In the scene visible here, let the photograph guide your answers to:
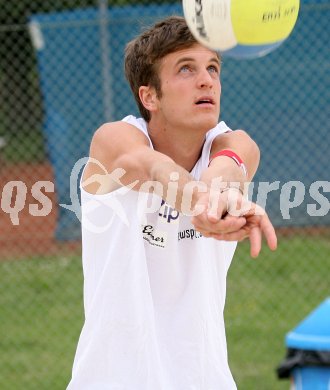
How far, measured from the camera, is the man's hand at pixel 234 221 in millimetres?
2889

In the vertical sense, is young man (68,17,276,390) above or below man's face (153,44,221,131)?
below

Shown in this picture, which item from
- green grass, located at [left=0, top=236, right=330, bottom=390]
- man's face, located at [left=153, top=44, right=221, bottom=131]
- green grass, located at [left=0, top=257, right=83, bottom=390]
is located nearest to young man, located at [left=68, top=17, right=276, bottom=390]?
man's face, located at [left=153, top=44, right=221, bottom=131]

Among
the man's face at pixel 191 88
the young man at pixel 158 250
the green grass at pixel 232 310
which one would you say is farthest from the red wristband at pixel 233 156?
the green grass at pixel 232 310

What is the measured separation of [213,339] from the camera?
12.3 feet

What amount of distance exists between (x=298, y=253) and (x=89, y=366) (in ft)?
14.9

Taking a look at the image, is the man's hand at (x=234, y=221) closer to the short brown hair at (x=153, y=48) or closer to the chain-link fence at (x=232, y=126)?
the short brown hair at (x=153, y=48)

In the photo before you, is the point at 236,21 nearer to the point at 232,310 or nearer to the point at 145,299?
the point at 145,299

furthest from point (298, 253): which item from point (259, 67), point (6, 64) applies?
point (6, 64)

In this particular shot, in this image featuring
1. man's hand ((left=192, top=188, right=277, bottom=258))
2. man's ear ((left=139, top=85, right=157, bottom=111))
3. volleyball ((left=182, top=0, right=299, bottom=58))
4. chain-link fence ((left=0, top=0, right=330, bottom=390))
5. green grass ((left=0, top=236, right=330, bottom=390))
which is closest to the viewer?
man's hand ((left=192, top=188, right=277, bottom=258))

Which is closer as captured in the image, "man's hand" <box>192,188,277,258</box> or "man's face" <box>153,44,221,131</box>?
"man's hand" <box>192,188,277,258</box>

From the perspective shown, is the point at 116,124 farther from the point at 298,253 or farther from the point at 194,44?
the point at 298,253

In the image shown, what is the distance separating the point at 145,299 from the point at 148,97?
795 mm

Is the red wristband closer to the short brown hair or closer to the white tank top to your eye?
the white tank top

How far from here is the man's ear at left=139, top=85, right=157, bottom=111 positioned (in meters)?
3.76
